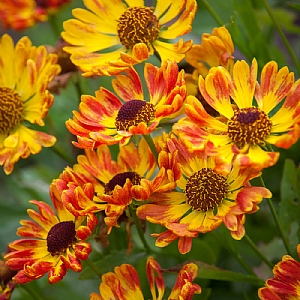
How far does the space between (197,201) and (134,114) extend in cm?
13

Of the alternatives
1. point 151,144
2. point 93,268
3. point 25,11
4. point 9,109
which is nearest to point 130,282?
point 93,268

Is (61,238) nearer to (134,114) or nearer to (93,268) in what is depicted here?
(93,268)

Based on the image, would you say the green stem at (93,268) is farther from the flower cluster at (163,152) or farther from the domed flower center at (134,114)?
the domed flower center at (134,114)

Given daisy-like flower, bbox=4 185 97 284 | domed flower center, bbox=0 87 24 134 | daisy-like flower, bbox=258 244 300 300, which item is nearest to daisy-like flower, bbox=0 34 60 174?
domed flower center, bbox=0 87 24 134

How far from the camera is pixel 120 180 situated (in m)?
0.81

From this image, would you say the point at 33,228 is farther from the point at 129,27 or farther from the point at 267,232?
the point at 267,232

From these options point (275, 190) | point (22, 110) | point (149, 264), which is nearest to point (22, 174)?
point (22, 110)

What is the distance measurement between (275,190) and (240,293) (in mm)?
194

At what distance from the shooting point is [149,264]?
2.55 ft

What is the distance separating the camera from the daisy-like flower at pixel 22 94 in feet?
2.97

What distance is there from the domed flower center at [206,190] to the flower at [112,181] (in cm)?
6

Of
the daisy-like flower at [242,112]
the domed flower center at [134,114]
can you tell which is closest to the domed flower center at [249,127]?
the daisy-like flower at [242,112]

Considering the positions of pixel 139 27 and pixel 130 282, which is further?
pixel 139 27

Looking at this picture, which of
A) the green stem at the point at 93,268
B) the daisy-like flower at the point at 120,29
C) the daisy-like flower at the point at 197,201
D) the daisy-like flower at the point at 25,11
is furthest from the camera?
the daisy-like flower at the point at 25,11
